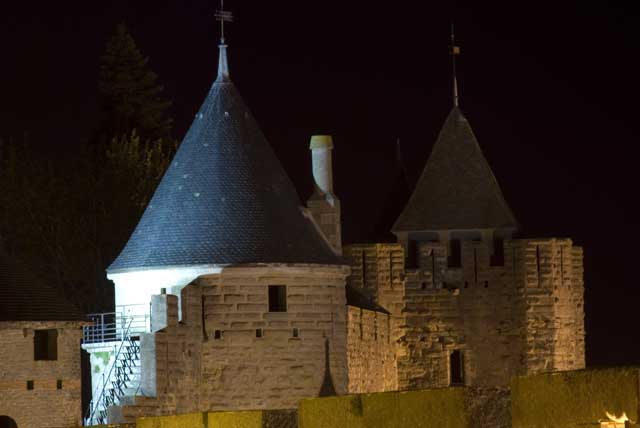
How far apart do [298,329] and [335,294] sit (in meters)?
1.20

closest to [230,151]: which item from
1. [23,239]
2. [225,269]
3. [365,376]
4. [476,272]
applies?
[225,269]

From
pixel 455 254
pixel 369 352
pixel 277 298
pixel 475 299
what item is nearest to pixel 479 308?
pixel 475 299

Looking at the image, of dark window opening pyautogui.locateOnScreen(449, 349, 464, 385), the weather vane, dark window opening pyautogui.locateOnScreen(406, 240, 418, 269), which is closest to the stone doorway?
the weather vane

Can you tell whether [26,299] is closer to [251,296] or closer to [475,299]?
[251,296]

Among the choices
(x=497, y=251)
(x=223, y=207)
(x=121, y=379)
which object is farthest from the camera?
(x=497, y=251)

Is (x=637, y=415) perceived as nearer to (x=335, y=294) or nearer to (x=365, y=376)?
(x=335, y=294)

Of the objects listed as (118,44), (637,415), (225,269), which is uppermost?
(118,44)

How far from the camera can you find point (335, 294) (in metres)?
38.8

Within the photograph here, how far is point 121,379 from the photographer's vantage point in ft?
122

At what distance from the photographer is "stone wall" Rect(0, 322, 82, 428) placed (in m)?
35.4

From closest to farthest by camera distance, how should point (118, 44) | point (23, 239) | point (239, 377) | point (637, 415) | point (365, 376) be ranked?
1. point (637, 415)
2. point (239, 377)
3. point (365, 376)
4. point (23, 239)
5. point (118, 44)

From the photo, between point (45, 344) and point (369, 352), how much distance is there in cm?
860

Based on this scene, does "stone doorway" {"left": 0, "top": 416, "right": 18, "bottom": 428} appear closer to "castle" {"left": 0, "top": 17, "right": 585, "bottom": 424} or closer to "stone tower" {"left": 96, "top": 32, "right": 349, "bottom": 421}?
"castle" {"left": 0, "top": 17, "right": 585, "bottom": 424}

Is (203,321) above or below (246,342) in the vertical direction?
above
